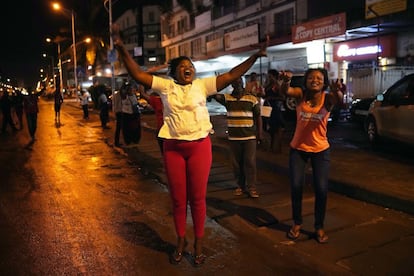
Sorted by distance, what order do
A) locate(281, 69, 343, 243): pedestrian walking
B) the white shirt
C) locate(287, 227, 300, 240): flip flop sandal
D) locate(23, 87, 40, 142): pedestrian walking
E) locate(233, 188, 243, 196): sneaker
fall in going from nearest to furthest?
1. the white shirt
2. locate(281, 69, 343, 243): pedestrian walking
3. locate(287, 227, 300, 240): flip flop sandal
4. locate(233, 188, 243, 196): sneaker
5. locate(23, 87, 40, 142): pedestrian walking

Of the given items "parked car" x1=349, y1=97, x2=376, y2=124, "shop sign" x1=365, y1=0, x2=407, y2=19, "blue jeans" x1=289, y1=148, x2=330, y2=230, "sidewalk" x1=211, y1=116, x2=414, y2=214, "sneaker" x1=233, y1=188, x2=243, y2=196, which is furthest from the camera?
"shop sign" x1=365, y1=0, x2=407, y2=19

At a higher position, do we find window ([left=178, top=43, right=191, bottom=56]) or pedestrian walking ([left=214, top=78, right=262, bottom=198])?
window ([left=178, top=43, right=191, bottom=56])

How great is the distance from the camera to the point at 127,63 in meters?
4.02

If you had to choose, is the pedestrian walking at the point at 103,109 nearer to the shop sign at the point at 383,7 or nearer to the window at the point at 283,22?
the shop sign at the point at 383,7

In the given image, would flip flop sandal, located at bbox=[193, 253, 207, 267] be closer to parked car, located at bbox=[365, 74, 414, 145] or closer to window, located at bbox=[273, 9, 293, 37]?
parked car, located at bbox=[365, 74, 414, 145]

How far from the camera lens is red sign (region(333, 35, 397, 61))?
18.2 meters

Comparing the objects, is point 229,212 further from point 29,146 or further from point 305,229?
point 29,146

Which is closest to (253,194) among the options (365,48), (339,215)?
(339,215)

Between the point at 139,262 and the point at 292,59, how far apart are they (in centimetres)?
2285

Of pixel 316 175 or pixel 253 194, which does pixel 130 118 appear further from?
pixel 316 175

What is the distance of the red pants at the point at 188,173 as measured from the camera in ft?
13.6

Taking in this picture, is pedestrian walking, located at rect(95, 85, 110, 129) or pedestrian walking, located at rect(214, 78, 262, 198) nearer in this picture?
pedestrian walking, located at rect(214, 78, 262, 198)

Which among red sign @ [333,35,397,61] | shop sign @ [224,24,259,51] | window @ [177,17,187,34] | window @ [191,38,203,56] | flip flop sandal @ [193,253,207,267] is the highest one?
window @ [177,17,187,34]


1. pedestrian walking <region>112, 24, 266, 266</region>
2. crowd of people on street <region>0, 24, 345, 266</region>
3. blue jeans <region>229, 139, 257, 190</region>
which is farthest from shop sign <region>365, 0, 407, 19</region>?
pedestrian walking <region>112, 24, 266, 266</region>
